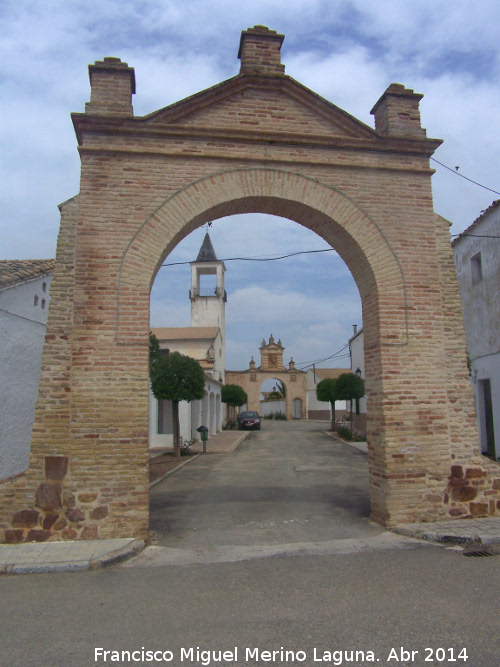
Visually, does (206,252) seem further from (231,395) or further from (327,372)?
(327,372)

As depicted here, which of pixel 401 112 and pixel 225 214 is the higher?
pixel 401 112

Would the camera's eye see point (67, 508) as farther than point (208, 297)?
No

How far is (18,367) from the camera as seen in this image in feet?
29.3

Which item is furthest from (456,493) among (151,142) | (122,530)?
(151,142)

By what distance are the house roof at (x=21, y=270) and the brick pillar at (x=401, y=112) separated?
21.4 feet

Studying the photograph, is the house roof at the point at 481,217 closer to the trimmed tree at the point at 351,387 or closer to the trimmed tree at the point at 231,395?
the trimmed tree at the point at 351,387

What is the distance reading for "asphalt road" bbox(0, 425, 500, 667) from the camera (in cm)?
314

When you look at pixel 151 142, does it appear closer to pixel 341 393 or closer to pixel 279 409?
pixel 341 393

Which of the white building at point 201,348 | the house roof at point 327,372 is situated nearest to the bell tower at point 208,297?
the white building at point 201,348

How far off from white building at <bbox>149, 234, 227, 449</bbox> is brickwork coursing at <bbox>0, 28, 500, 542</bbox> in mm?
12134

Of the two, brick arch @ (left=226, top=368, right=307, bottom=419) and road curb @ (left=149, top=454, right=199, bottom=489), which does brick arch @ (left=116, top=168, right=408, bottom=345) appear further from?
brick arch @ (left=226, top=368, right=307, bottom=419)

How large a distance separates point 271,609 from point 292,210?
483 centimetres

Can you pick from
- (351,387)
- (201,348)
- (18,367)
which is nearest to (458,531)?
(18,367)

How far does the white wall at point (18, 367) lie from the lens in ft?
27.9
